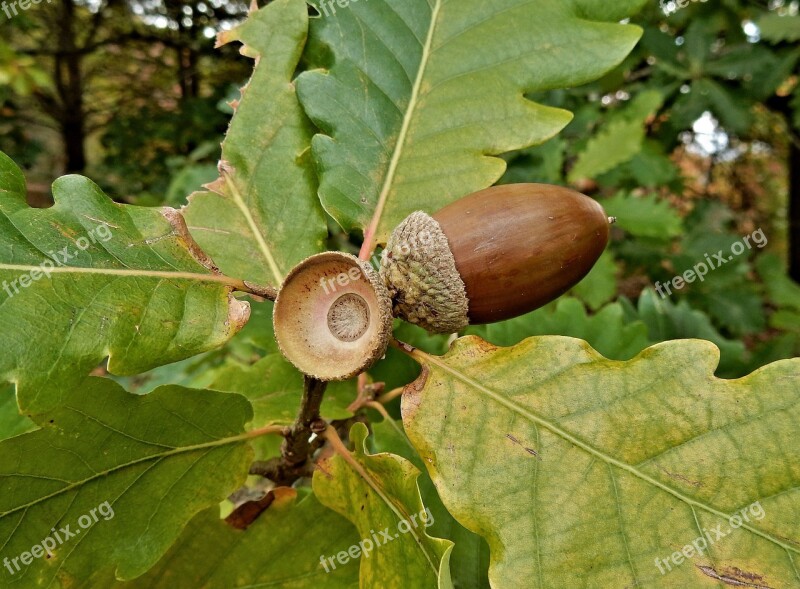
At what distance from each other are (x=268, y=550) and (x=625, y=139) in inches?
67.3

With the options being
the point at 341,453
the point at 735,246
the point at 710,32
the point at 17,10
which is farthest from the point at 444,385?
the point at 17,10

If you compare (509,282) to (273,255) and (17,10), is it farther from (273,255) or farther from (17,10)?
(17,10)

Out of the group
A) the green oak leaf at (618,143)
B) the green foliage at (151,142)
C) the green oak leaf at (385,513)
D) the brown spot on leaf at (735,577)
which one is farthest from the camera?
the green foliage at (151,142)

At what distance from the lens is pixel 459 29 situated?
970 millimetres

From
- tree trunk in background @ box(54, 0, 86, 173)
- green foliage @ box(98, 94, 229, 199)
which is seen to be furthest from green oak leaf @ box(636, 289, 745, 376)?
tree trunk in background @ box(54, 0, 86, 173)

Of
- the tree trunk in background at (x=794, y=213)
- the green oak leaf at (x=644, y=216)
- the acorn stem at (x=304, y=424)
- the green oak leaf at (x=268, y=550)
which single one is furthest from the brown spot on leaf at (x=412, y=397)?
the tree trunk in background at (x=794, y=213)

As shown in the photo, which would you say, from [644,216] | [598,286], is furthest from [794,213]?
[598,286]

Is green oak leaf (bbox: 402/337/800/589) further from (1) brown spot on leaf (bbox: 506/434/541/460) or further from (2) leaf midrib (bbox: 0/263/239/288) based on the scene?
(2) leaf midrib (bbox: 0/263/239/288)

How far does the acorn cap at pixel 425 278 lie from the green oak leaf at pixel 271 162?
0.59ft

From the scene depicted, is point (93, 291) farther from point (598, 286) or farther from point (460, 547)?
point (598, 286)

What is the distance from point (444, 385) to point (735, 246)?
236 cm

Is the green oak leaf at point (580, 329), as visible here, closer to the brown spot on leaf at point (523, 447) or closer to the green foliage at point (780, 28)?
the brown spot on leaf at point (523, 447)

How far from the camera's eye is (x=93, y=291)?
726 mm

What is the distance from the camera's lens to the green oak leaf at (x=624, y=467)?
65cm
